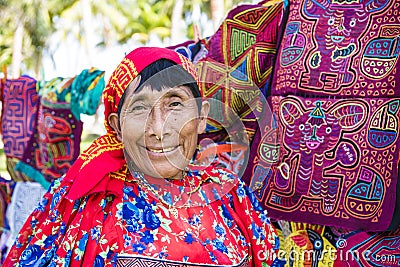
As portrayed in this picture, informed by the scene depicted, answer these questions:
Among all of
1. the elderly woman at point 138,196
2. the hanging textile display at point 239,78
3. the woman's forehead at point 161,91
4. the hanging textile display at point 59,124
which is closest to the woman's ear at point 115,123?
the elderly woman at point 138,196

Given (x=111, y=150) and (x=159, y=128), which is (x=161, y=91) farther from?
(x=111, y=150)

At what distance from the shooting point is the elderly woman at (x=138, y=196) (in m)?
1.55

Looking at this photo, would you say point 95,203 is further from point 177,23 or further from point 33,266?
point 177,23

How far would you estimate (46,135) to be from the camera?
3717 mm

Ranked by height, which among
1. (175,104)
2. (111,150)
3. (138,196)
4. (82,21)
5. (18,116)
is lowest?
(82,21)

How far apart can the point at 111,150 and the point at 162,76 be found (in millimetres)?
261

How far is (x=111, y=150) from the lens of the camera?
1637 mm

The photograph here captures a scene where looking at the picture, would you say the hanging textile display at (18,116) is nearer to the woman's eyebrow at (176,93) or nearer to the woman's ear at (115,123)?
the woman's ear at (115,123)

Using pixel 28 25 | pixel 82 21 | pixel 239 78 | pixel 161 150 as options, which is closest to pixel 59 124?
pixel 239 78

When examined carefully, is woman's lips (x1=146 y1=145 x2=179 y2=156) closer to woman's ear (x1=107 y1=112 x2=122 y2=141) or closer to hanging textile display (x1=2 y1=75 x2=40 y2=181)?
woman's ear (x1=107 y1=112 x2=122 y2=141)

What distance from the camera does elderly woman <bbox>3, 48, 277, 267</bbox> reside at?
60.9 inches

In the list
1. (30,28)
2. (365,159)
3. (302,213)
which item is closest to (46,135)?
(302,213)

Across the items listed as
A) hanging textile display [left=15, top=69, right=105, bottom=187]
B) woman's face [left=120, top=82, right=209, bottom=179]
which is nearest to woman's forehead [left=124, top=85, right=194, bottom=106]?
woman's face [left=120, top=82, right=209, bottom=179]

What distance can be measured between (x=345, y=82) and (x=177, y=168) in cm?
90
